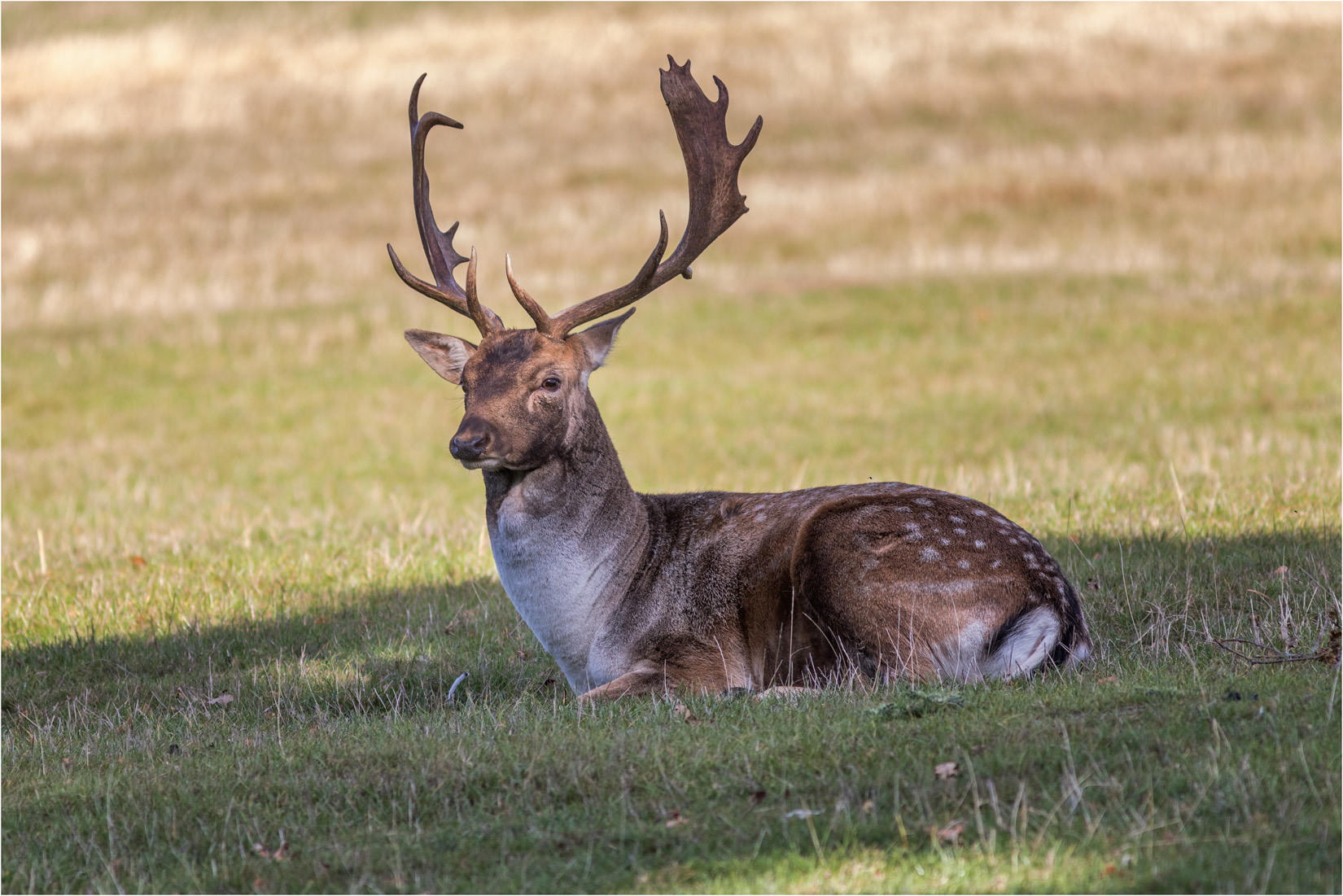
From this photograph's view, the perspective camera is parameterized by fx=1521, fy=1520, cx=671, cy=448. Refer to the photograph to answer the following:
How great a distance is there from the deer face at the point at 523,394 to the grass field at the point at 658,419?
1.09 metres

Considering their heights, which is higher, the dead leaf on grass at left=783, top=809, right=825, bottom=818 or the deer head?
the deer head

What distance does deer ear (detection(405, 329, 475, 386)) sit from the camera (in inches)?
281

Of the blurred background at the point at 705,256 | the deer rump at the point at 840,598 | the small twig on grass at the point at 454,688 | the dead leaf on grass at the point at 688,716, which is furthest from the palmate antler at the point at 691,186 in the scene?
the blurred background at the point at 705,256

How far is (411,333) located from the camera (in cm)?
720

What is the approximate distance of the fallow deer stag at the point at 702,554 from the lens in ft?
20.0

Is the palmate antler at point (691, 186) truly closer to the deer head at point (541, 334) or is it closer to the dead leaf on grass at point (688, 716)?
the deer head at point (541, 334)

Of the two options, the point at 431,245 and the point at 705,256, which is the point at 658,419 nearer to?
the point at 705,256

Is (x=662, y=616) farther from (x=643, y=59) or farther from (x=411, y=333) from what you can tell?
(x=643, y=59)

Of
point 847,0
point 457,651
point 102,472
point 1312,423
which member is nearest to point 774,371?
point 1312,423

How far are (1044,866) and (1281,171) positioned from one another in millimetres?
26681

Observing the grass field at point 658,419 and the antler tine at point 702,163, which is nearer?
the grass field at point 658,419

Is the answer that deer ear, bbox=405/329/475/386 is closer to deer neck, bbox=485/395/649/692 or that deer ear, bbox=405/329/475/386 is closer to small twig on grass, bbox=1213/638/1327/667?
deer neck, bbox=485/395/649/692

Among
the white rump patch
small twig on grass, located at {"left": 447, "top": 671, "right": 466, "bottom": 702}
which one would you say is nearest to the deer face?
small twig on grass, located at {"left": 447, "top": 671, "right": 466, "bottom": 702}

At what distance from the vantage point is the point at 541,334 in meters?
6.88
